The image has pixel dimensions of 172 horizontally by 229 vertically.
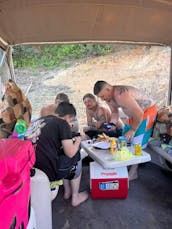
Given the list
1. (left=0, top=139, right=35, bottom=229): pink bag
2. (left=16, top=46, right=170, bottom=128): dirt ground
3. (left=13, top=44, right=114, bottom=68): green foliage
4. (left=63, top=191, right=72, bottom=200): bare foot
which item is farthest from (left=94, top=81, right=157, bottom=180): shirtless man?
(left=16, top=46, right=170, bottom=128): dirt ground

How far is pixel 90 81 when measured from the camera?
504 centimetres

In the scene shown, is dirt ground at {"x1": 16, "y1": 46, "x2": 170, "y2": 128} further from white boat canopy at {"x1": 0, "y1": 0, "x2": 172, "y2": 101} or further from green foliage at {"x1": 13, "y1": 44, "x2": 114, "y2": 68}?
white boat canopy at {"x1": 0, "y1": 0, "x2": 172, "y2": 101}

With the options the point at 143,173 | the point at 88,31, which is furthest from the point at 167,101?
the point at 88,31

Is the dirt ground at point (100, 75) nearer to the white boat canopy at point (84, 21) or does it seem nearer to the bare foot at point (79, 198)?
the white boat canopy at point (84, 21)

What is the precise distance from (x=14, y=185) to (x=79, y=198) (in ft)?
4.85

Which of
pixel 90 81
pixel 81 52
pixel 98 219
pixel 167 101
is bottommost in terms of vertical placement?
pixel 98 219

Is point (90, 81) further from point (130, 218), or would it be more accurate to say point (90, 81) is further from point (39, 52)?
point (130, 218)

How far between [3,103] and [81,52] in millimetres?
2509

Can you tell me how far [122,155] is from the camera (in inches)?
84.7

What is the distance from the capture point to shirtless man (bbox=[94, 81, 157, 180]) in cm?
254

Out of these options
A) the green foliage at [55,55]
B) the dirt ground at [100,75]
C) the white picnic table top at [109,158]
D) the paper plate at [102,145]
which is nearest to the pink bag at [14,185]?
the white picnic table top at [109,158]

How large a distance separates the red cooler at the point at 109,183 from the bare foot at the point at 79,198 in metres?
0.08

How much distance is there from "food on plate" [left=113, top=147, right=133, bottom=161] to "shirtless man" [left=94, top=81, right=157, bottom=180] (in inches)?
16.6

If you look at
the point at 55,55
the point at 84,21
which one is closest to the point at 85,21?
the point at 84,21
